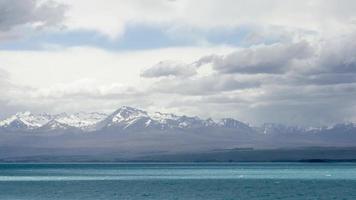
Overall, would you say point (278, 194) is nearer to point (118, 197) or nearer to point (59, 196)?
point (118, 197)

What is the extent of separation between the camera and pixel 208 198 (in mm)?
93938

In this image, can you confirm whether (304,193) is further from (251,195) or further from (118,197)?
(118,197)

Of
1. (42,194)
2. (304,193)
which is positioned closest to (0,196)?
(42,194)

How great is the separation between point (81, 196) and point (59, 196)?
2.86 m

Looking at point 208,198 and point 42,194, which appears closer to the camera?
point 208,198

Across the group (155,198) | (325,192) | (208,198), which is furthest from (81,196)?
(325,192)

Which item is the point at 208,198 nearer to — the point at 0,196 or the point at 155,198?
the point at 155,198

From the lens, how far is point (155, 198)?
3713 inches

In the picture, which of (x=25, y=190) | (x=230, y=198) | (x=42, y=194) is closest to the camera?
(x=230, y=198)

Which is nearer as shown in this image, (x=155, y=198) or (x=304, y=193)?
(x=155, y=198)

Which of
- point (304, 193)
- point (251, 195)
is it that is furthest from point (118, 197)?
point (304, 193)

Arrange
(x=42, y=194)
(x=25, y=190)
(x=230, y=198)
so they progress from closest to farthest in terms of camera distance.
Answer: (x=230, y=198) < (x=42, y=194) < (x=25, y=190)

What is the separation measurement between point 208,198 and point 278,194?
10.8 m

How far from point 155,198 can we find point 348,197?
78.2 feet
